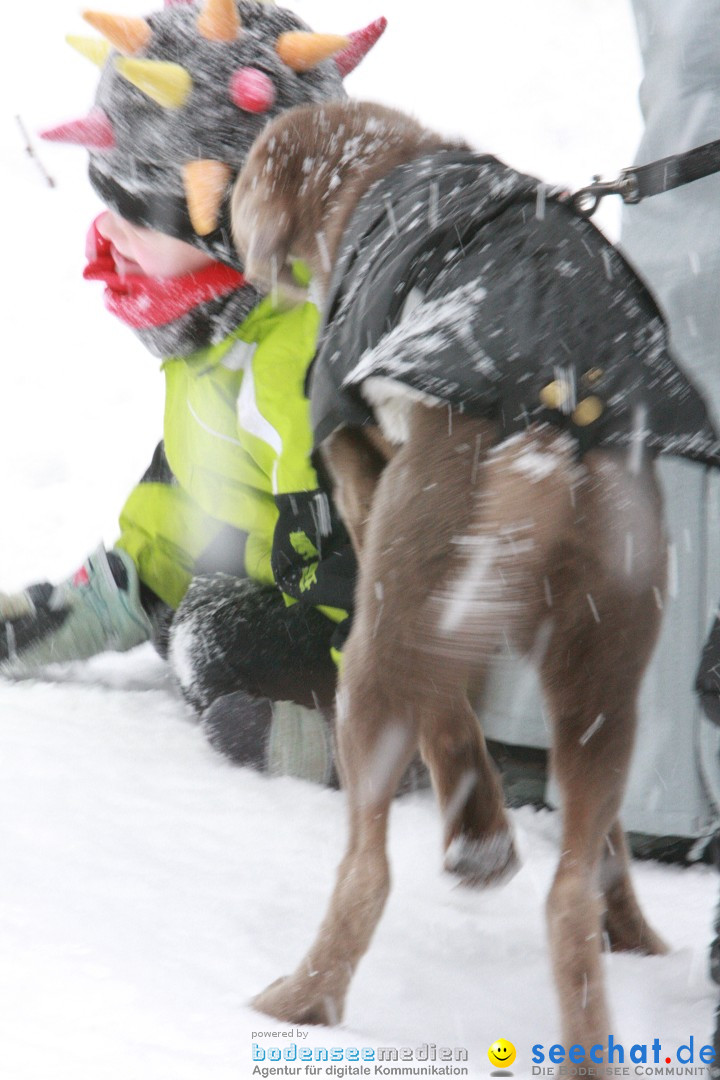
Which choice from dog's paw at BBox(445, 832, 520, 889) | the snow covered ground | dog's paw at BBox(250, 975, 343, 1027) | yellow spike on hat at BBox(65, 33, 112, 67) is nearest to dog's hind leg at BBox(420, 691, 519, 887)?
dog's paw at BBox(445, 832, 520, 889)

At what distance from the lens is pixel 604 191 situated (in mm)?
1509

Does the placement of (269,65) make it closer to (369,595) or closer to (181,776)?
(369,595)

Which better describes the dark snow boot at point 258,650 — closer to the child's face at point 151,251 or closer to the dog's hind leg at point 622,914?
the child's face at point 151,251

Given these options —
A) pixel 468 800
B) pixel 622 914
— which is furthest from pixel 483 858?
pixel 622 914

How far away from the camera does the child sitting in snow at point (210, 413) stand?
195 centimetres

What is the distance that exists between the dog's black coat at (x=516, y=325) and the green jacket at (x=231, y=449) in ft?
2.02

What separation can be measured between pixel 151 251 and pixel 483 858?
128 cm

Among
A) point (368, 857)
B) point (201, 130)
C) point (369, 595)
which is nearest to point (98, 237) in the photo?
point (201, 130)

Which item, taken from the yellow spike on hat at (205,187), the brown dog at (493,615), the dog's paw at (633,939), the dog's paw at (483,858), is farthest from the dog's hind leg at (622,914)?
the yellow spike on hat at (205,187)

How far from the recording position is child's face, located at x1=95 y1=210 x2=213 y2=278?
2141mm

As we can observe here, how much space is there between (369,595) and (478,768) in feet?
1.40

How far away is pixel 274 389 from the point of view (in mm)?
2041

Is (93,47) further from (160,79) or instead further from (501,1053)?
(501,1053)

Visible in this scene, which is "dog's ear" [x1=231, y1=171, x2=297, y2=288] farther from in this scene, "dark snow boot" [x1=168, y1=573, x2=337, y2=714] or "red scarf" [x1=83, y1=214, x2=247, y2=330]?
"dark snow boot" [x1=168, y1=573, x2=337, y2=714]
